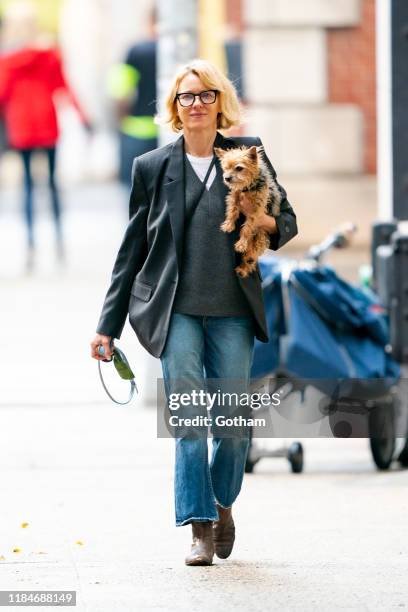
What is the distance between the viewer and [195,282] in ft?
21.9

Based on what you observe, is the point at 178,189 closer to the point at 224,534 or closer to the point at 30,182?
the point at 224,534

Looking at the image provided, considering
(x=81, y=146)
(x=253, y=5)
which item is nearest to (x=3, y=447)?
(x=253, y=5)

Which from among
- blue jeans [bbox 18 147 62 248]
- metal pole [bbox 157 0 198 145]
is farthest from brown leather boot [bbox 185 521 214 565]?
blue jeans [bbox 18 147 62 248]

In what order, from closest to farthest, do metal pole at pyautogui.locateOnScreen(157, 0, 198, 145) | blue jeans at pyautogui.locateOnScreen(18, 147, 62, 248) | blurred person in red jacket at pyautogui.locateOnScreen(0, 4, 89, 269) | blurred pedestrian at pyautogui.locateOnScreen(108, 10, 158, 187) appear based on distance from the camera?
metal pole at pyautogui.locateOnScreen(157, 0, 198, 145), blurred pedestrian at pyautogui.locateOnScreen(108, 10, 158, 187), blurred person in red jacket at pyautogui.locateOnScreen(0, 4, 89, 269), blue jeans at pyautogui.locateOnScreen(18, 147, 62, 248)

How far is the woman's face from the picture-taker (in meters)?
6.64

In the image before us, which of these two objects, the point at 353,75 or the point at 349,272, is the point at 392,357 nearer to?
the point at 349,272

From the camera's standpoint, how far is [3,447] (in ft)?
31.9

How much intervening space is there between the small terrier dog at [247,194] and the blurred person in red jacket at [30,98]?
401 inches

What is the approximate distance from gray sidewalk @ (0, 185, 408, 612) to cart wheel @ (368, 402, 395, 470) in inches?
3.3

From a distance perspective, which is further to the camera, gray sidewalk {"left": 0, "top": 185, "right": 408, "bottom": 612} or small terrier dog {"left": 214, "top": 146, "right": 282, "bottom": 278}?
small terrier dog {"left": 214, "top": 146, "right": 282, "bottom": 278}

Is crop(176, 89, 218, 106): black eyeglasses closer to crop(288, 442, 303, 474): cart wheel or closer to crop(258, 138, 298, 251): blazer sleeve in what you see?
crop(258, 138, 298, 251): blazer sleeve

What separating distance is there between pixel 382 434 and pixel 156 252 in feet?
8.61

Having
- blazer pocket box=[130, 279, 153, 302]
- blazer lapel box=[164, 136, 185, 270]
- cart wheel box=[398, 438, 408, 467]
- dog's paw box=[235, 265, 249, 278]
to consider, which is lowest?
cart wheel box=[398, 438, 408, 467]

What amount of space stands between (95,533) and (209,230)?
1.57m
